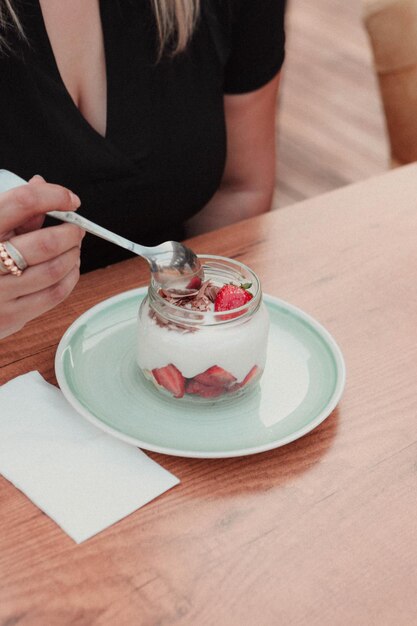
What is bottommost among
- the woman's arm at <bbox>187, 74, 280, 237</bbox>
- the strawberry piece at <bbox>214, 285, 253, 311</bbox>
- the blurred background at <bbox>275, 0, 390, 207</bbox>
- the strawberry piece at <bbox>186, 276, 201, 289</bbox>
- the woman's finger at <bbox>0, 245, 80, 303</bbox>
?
the blurred background at <bbox>275, 0, 390, 207</bbox>

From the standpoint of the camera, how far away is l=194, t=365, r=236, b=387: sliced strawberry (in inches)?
29.6

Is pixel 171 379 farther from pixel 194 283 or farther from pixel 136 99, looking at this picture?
pixel 136 99

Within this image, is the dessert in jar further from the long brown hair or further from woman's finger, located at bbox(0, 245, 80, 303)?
the long brown hair

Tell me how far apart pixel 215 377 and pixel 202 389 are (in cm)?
2

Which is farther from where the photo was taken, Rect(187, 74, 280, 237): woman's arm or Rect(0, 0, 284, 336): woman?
Rect(187, 74, 280, 237): woman's arm

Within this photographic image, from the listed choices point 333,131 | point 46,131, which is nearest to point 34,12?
point 46,131

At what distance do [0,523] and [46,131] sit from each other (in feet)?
1.86

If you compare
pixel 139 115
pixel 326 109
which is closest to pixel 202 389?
pixel 139 115

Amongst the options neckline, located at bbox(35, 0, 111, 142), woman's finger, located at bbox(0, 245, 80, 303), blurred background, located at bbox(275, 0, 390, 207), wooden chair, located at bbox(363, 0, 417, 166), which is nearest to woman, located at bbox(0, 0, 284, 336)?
neckline, located at bbox(35, 0, 111, 142)

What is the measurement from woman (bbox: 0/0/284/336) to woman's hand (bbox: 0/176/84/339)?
1.00 ft

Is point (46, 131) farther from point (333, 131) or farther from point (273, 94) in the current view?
point (333, 131)

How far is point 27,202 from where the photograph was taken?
71 centimetres

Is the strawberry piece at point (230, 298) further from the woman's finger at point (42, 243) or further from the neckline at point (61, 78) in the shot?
the neckline at point (61, 78)

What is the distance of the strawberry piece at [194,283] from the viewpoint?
2.73 feet
